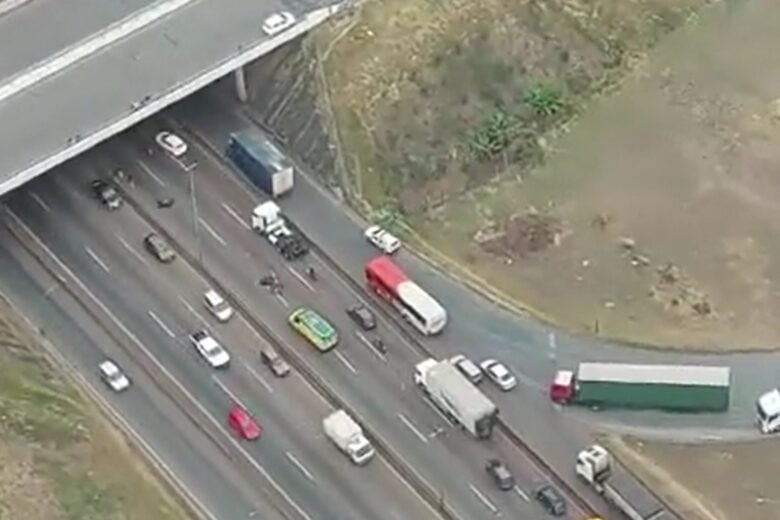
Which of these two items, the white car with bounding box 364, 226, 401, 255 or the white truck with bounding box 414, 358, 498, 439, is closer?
the white truck with bounding box 414, 358, 498, 439

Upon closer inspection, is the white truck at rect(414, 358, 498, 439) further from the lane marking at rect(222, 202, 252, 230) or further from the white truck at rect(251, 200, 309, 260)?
the lane marking at rect(222, 202, 252, 230)

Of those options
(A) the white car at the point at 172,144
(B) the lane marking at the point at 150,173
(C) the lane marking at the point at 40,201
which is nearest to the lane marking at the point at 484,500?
(B) the lane marking at the point at 150,173

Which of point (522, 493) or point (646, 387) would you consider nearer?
point (522, 493)

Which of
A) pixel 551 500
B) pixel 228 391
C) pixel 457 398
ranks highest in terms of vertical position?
pixel 228 391

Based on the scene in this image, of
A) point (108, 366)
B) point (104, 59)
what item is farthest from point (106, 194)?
point (108, 366)

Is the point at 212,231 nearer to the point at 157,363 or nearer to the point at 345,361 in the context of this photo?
the point at 157,363

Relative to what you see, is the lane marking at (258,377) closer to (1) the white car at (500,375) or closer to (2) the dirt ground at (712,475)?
(1) the white car at (500,375)

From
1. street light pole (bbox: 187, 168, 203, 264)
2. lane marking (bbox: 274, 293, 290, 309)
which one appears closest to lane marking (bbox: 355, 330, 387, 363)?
lane marking (bbox: 274, 293, 290, 309)
